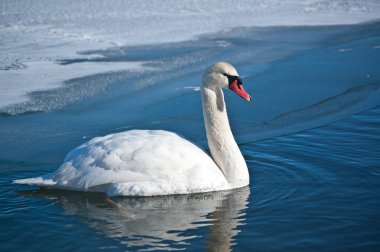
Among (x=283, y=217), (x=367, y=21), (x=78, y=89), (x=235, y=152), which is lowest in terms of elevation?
(x=283, y=217)

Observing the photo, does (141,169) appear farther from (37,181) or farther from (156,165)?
(37,181)

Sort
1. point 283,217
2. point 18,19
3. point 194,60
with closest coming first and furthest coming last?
1. point 283,217
2. point 194,60
3. point 18,19

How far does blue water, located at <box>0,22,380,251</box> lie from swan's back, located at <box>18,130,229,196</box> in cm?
12

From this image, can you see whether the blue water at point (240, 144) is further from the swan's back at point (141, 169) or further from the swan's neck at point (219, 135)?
the swan's neck at point (219, 135)

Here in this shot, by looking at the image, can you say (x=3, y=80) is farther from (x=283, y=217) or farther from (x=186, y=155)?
(x=283, y=217)

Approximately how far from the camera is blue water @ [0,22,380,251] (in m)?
4.71

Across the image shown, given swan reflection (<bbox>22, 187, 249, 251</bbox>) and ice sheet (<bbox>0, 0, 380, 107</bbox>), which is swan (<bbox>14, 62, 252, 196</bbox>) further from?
ice sheet (<bbox>0, 0, 380, 107</bbox>)

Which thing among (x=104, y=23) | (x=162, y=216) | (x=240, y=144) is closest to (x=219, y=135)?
(x=240, y=144)

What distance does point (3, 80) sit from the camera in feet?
31.2

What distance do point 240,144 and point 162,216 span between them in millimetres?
2123

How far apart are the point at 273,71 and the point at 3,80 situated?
174 inches

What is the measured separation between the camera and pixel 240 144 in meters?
7.00

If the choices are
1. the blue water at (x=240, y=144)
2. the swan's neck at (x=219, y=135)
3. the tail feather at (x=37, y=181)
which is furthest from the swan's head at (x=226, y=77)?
the tail feather at (x=37, y=181)

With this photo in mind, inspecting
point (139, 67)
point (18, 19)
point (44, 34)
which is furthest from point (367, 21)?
point (18, 19)
